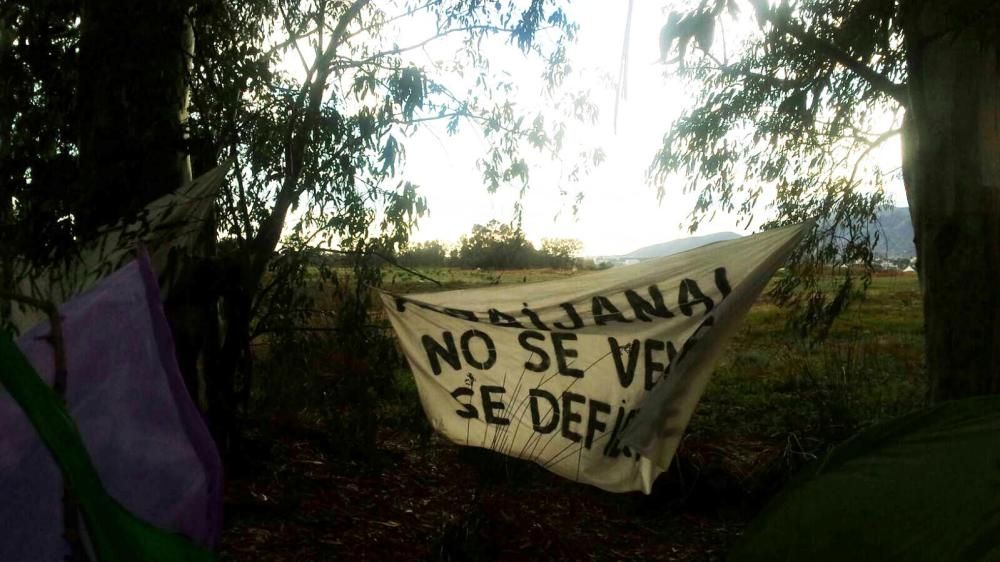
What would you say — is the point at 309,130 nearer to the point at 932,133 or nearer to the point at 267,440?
the point at 267,440

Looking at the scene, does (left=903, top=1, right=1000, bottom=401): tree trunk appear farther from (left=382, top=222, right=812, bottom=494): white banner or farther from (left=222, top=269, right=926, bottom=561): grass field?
(left=222, top=269, right=926, bottom=561): grass field

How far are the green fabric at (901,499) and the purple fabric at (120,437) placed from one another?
121cm

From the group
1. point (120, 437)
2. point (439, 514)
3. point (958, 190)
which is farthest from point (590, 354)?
point (120, 437)

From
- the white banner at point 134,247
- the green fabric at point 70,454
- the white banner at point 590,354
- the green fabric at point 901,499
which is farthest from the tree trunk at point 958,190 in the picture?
the green fabric at point 70,454

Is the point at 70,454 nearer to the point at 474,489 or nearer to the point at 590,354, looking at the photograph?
the point at 590,354

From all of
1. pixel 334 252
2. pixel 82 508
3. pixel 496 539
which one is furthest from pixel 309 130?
pixel 82 508

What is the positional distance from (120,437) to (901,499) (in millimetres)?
1417

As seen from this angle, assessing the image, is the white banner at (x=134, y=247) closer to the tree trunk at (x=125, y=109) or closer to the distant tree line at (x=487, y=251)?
the tree trunk at (x=125, y=109)

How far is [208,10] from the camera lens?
3822mm

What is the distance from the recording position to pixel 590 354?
3.28 meters

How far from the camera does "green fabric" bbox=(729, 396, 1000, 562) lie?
1.37 metres

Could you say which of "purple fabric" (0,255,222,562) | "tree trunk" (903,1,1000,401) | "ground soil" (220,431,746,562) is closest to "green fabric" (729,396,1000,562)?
"purple fabric" (0,255,222,562)

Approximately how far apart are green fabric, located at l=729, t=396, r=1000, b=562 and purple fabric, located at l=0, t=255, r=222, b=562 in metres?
1.21

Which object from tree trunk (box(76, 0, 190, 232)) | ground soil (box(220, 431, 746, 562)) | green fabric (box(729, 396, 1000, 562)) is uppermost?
tree trunk (box(76, 0, 190, 232))
